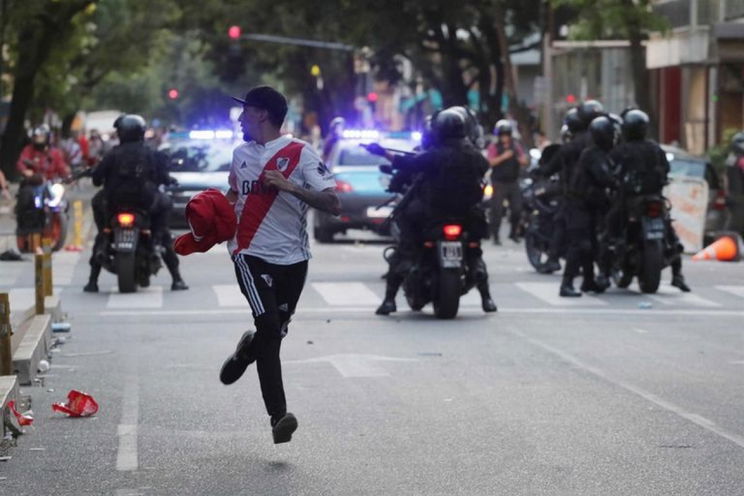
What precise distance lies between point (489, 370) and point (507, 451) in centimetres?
342

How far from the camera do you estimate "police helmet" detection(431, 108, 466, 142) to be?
15812 mm

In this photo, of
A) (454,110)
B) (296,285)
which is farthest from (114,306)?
(296,285)

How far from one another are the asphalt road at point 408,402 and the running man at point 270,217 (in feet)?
1.51

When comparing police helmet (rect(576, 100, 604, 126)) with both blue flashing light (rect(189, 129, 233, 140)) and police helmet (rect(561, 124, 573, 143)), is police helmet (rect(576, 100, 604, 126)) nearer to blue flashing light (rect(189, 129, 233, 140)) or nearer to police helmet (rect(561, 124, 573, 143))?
police helmet (rect(561, 124, 573, 143))

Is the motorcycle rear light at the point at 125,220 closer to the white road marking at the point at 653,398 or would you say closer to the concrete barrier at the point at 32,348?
the concrete barrier at the point at 32,348

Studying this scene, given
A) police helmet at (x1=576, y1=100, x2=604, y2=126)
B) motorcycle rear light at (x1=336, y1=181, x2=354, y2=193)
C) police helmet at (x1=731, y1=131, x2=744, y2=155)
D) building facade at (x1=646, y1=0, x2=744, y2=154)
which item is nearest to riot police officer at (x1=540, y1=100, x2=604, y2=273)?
police helmet at (x1=576, y1=100, x2=604, y2=126)

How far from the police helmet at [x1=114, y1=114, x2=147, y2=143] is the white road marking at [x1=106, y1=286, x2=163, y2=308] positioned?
1501 millimetres

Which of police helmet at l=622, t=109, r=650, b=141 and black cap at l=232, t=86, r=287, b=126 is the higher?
black cap at l=232, t=86, r=287, b=126

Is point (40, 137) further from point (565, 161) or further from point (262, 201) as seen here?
point (262, 201)

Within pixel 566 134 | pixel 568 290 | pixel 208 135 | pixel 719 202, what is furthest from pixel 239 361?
pixel 208 135


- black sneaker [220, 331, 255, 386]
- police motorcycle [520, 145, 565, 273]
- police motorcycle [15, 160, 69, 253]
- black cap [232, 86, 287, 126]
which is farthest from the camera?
police motorcycle [15, 160, 69, 253]

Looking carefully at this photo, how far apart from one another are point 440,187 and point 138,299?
3780 mm

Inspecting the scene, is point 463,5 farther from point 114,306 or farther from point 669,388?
point 669,388

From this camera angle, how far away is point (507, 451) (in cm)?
878
